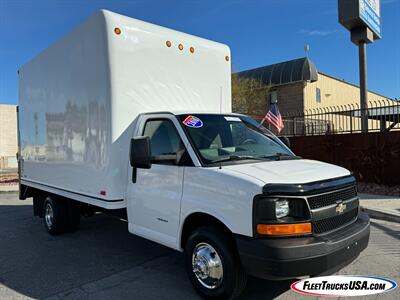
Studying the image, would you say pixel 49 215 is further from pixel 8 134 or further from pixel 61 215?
pixel 8 134

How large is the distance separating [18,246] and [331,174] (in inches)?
213

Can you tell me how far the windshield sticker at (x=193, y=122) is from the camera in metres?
4.50

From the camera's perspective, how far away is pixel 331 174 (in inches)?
155

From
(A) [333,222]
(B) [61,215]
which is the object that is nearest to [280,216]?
(A) [333,222]

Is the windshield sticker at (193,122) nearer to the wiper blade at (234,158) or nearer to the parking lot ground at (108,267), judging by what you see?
the wiper blade at (234,158)

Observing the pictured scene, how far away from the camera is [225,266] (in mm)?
3668

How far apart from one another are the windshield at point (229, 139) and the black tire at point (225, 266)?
0.77 metres

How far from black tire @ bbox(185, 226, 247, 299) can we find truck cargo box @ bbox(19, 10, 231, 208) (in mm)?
1725

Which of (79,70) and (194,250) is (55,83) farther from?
(194,250)

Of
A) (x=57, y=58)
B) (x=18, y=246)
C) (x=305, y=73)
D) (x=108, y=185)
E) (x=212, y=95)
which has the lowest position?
(x=18, y=246)

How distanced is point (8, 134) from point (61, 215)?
3645 cm

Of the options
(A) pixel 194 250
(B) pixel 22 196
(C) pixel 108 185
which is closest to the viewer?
(A) pixel 194 250

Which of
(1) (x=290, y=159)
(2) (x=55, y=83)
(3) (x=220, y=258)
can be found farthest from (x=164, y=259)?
(2) (x=55, y=83)

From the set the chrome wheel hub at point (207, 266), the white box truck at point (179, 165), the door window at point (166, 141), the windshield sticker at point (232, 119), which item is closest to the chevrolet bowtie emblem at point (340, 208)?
the white box truck at point (179, 165)
